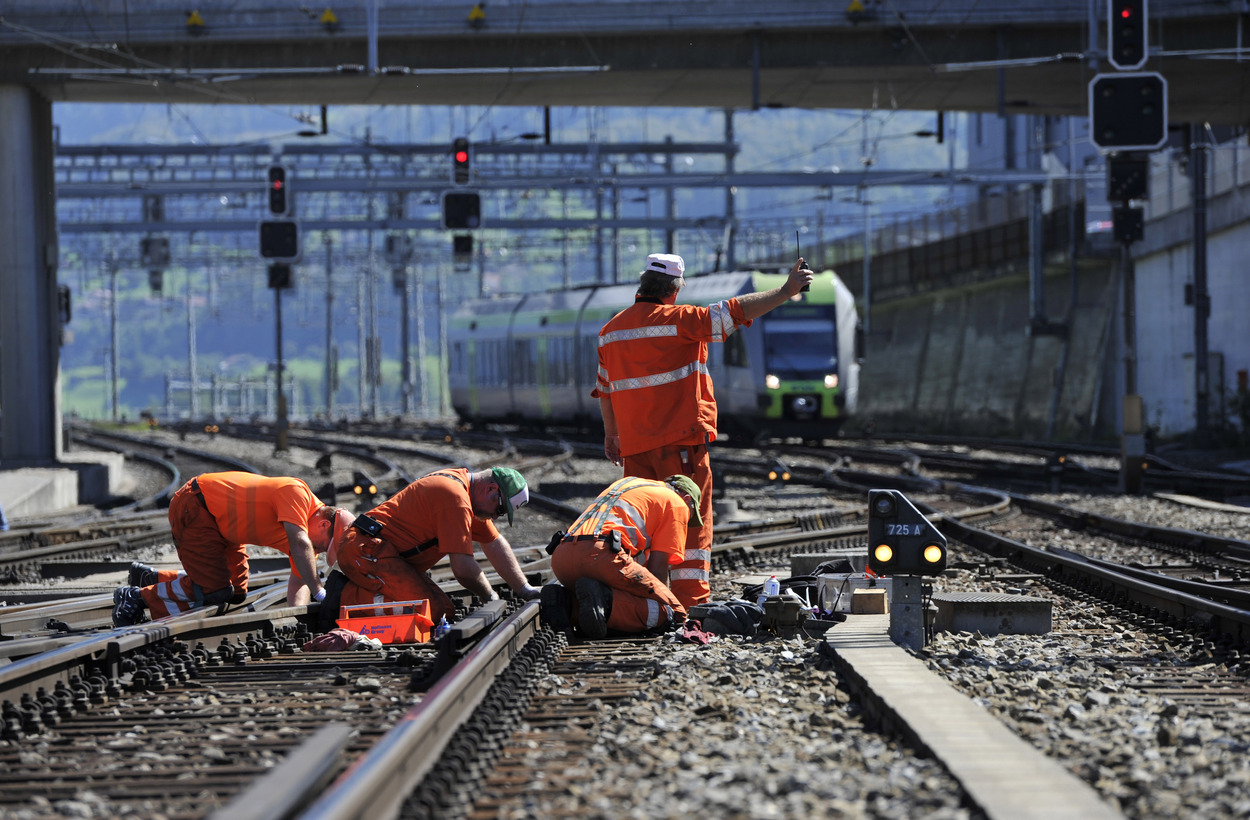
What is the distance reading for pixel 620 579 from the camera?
22.4 ft

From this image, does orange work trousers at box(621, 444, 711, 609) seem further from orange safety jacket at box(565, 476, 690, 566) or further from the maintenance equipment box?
the maintenance equipment box

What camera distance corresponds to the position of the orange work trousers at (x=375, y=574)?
24.0 ft

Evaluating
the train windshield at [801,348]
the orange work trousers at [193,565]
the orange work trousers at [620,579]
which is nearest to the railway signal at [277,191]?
the train windshield at [801,348]

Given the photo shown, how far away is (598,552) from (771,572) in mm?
3430

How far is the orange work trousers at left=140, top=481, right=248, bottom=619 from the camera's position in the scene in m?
7.71

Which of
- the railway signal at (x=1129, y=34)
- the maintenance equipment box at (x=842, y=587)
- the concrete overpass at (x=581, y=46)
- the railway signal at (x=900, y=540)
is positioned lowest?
the maintenance equipment box at (x=842, y=587)

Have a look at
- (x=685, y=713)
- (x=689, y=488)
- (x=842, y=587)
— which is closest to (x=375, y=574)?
(x=689, y=488)

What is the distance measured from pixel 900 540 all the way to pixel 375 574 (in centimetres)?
253

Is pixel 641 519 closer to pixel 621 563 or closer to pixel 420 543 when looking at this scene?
pixel 621 563

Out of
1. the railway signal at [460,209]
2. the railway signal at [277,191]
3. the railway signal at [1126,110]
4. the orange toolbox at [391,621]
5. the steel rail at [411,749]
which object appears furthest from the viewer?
the railway signal at [460,209]

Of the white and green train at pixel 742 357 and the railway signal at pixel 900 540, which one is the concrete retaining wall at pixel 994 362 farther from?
the railway signal at pixel 900 540

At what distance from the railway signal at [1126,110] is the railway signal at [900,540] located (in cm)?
1184

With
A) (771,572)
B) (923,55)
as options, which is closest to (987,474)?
(923,55)

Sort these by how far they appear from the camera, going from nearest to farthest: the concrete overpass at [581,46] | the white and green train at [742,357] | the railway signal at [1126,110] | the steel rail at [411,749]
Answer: the steel rail at [411,749], the railway signal at [1126,110], the concrete overpass at [581,46], the white and green train at [742,357]
